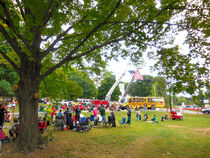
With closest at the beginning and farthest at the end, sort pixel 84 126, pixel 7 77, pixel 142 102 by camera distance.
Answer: pixel 84 126 → pixel 7 77 → pixel 142 102

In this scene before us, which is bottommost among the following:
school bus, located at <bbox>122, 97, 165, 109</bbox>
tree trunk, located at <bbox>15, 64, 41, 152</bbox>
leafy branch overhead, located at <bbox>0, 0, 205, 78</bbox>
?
school bus, located at <bbox>122, 97, 165, 109</bbox>

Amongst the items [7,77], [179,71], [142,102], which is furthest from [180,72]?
[7,77]

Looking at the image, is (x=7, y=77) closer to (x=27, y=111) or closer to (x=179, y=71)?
(x=27, y=111)

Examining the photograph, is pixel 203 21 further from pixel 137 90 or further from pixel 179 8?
pixel 137 90

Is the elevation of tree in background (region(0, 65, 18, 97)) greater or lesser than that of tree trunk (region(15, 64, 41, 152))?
greater

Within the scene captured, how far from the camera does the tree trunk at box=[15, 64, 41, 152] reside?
6.05 meters

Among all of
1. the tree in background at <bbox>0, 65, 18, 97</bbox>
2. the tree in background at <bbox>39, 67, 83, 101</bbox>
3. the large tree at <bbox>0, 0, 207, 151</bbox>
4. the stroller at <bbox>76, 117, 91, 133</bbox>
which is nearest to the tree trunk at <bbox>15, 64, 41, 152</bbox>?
the large tree at <bbox>0, 0, 207, 151</bbox>

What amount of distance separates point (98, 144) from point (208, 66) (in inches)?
238

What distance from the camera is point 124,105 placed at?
3206 centimetres

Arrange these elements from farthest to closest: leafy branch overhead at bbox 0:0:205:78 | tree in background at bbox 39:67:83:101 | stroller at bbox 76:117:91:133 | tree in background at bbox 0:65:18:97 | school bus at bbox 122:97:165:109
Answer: school bus at bbox 122:97:165:109 < tree in background at bbox 0:65:18:97 < stroller at bbox 76:117:91:133 < tree in background at bbox 39:67:83:101 < leafy branch overhead at bbox 0:0:205:78

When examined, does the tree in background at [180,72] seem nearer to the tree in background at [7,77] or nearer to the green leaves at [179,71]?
the green leaves at [179,71]

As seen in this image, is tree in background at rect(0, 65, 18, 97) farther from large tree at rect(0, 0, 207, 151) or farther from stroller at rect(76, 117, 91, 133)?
large tree at rect(0, 0, 207, 151)

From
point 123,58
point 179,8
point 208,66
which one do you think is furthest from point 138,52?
point 208,66

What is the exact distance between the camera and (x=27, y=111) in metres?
6.09
